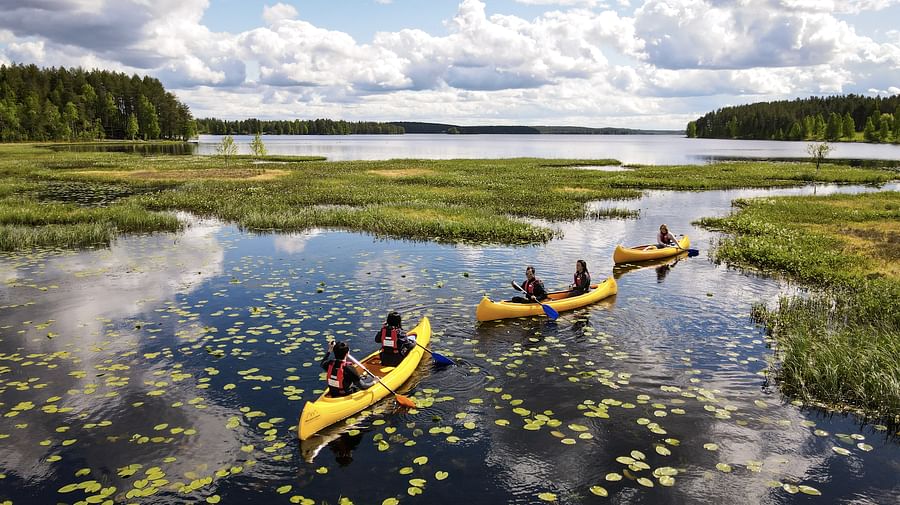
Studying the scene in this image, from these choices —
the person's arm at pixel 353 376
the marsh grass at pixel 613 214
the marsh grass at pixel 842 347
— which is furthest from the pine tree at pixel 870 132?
the person's arm at pixel 353 376

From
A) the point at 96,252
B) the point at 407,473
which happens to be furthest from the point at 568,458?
the point at 96,252

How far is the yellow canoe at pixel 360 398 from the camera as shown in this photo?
10070 mm

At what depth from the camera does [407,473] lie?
9.15 meters

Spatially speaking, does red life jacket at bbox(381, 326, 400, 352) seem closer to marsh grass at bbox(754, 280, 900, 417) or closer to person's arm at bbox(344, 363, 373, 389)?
person's arm at bbox(344, 363, 373, 389)

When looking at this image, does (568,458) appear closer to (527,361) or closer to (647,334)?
(527,361)

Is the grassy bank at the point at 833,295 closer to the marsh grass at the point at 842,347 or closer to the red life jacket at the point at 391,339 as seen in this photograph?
the marsh grass at the point at 842,347

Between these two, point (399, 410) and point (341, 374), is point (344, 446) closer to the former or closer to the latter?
point (341, 374)

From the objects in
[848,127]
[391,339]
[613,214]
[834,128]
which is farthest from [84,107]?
[848,127]

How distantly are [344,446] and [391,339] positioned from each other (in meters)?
3.23

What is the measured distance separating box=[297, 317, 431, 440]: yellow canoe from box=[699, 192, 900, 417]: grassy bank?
8245mm

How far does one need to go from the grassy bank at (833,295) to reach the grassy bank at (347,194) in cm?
1004

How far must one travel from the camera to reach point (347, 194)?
44688mm

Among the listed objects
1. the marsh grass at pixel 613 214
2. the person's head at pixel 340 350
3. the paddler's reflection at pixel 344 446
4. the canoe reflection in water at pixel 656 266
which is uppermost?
the marsh grass at pixel 613 214

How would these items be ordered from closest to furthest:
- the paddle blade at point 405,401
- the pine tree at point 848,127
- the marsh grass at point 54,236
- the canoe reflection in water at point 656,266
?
the paddle blade at point 405,401
the canoe reflection in water at point 656,266
the marsh grass at point 54,236
the pine tree at point 848,127
